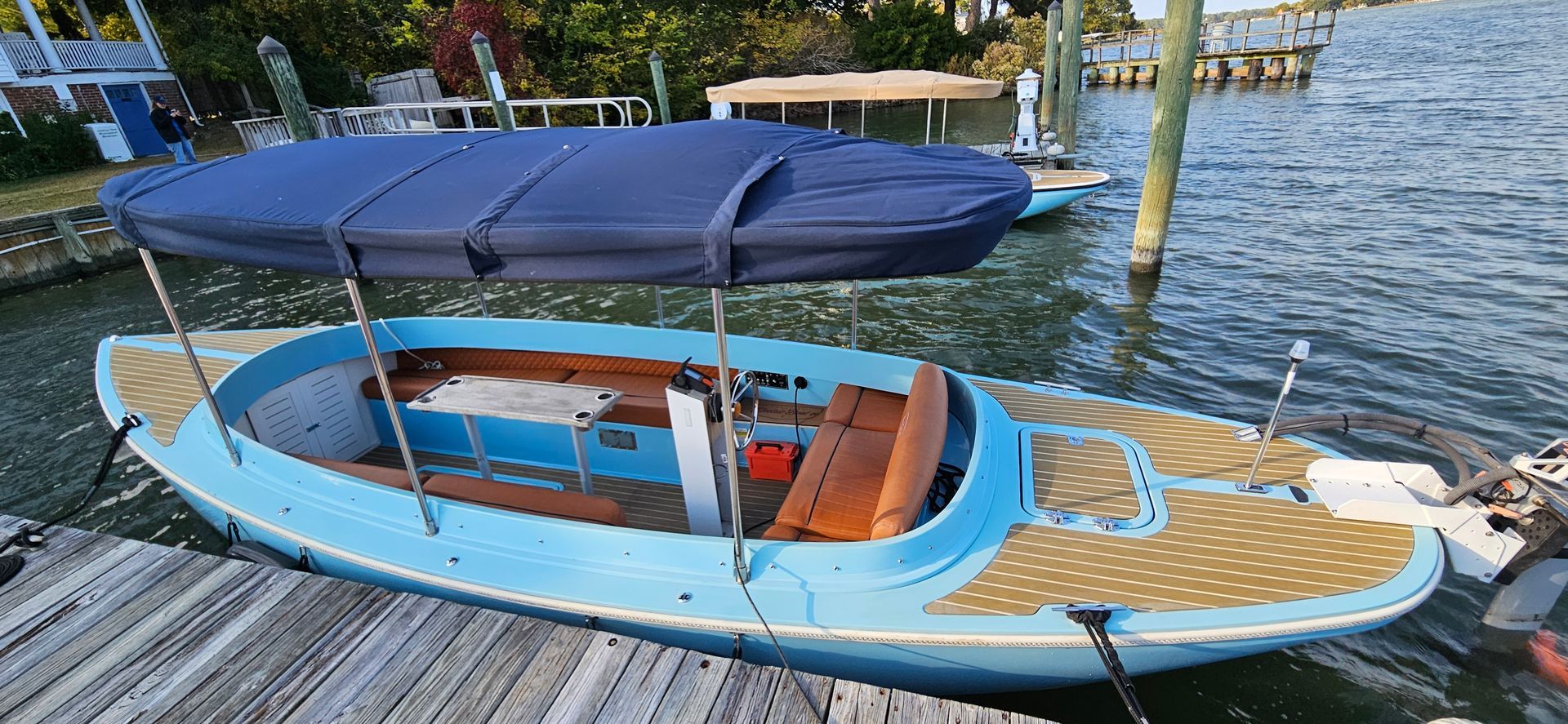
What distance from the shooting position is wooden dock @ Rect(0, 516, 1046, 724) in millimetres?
3029

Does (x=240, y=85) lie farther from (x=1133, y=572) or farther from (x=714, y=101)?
(x=1133, y=572)

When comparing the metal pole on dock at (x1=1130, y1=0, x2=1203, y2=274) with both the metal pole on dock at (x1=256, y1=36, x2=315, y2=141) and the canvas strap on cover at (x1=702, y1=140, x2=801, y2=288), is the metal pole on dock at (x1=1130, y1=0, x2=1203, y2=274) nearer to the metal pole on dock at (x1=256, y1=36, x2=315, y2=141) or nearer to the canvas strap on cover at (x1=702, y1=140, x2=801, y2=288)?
the canvas strap on cover at (x1=702, y1=140, x2=801, y2=288)

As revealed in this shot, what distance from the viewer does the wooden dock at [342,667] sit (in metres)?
3.03

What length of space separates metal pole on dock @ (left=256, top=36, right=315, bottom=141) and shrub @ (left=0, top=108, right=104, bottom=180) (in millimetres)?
9532

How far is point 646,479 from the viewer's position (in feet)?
16.3

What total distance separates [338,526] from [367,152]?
2.02m

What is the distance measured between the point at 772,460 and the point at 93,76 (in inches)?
891

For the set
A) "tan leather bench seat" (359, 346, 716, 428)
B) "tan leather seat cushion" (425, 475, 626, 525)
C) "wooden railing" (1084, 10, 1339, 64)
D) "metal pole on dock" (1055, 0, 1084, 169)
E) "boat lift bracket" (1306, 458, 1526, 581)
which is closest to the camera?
"boat lift bracket" (1306, 458, 1526, 581)

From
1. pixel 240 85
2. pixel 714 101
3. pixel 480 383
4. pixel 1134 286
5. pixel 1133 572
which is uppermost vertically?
pixel 240 85

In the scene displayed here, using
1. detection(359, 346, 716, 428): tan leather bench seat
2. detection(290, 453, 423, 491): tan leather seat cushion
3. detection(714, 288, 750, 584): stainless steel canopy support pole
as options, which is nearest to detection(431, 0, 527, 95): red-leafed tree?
detection(359, 346, 716, 428): tan leather bench seat

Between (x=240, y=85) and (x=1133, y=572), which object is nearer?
(x=1133, y=572)

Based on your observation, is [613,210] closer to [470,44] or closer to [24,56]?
[470,44]

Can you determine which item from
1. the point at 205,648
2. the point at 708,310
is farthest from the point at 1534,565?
the point at 708,310

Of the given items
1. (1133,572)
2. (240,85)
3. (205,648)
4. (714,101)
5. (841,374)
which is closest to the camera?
(1133,572)
